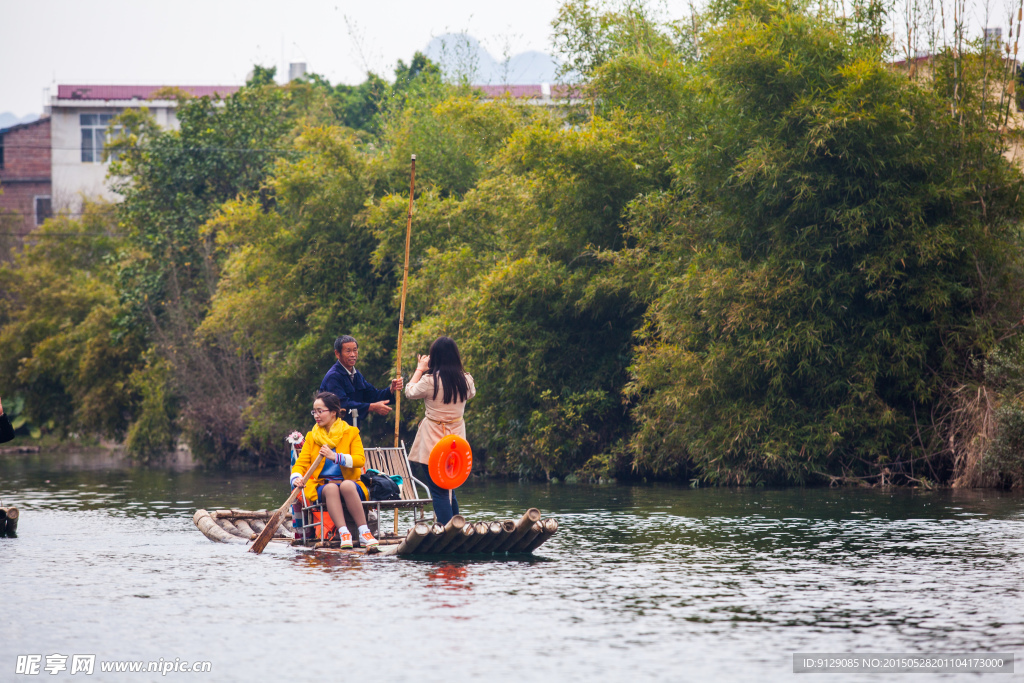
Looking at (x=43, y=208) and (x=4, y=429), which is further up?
(x=43, y=208)

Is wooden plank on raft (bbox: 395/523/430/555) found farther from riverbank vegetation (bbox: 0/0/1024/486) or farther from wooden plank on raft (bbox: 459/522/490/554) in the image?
riverbank vegetation (bbox: 0/0/1024/486)

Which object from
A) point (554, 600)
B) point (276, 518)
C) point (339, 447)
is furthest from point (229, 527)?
point (554, 600)

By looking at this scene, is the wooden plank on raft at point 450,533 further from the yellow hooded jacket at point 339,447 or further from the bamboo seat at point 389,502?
the yellow hooded jacket at point 339,447

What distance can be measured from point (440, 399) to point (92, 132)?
53563 mm

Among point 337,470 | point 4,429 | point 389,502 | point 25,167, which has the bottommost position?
point 389,502

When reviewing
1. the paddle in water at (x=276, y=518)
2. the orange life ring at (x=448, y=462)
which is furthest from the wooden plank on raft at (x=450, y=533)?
the paddle in water at (x=276, y=518)

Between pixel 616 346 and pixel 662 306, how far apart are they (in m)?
3.25

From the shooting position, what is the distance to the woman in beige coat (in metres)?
11.7

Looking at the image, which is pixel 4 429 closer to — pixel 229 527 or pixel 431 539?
pixel 229 527

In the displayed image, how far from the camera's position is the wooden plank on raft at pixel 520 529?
35.0ft

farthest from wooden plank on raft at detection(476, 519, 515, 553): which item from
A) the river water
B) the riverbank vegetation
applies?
the riverbank vegetation

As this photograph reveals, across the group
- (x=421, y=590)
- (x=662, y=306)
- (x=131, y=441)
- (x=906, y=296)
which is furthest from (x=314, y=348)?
(x=421, y=590)

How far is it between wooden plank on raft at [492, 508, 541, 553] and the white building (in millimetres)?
52672

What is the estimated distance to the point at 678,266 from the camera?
889 inches
